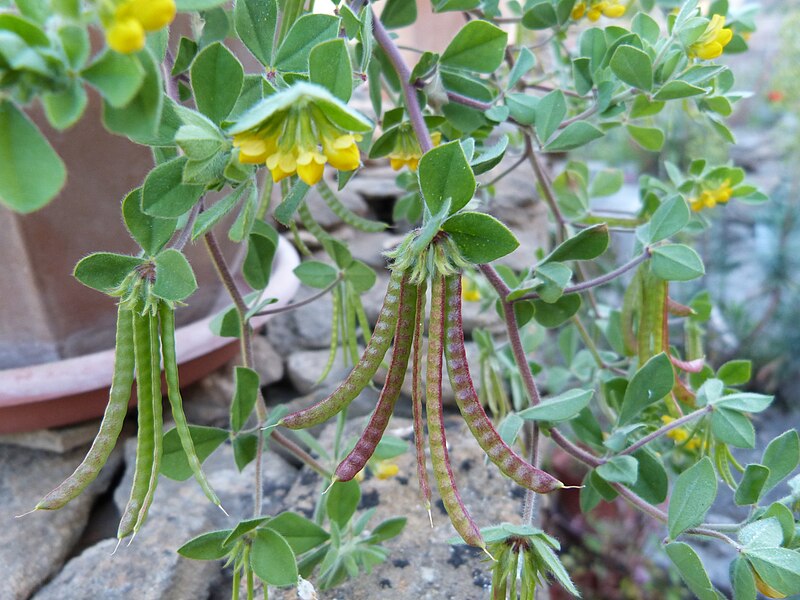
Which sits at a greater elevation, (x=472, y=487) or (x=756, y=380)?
(x=472, y=487)

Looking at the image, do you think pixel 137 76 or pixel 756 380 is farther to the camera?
pixel 756 380

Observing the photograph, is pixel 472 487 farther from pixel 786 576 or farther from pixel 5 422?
pixel 5 422

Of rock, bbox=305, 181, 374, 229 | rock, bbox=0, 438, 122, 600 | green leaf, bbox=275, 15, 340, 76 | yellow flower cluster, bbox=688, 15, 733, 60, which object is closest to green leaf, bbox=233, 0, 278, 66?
green leaf, bbox=275, 15, 340, 76

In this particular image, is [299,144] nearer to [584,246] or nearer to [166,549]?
[584,246]

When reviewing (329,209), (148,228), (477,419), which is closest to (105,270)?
(148,228)

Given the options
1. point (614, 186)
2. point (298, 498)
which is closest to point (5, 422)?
point (298, 498)

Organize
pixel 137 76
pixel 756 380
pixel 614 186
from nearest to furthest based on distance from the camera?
pixel 137 76 → pixel 614 186 → pixel 756 380

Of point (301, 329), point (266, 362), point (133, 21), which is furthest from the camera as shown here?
point (301, 329)
